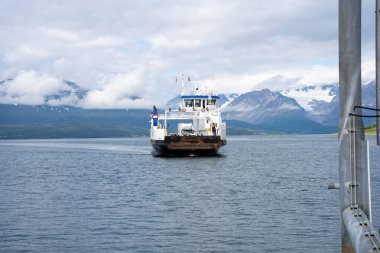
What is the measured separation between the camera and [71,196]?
193 ft

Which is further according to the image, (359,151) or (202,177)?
(202,177)

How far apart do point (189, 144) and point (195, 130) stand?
1459cm

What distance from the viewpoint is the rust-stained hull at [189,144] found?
353 feet

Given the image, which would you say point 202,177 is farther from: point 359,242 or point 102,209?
point 359,242

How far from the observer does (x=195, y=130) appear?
12212 centimetres

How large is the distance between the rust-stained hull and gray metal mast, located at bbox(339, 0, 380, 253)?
94.6 metres

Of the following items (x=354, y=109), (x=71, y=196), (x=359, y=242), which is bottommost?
(x=71, y=196)

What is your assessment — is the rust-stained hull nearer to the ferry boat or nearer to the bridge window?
the ferry boat

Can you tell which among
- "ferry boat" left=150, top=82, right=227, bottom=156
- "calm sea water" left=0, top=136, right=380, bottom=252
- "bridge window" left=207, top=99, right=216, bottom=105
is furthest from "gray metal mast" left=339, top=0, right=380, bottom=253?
"bridge window" left=207, top=99, right=216, bottom=105

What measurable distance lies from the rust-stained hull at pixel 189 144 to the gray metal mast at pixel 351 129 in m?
94.6

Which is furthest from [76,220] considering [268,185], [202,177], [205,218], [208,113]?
[208,113]

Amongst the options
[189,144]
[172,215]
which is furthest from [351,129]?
[189,144]

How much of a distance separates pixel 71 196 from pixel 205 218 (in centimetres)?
2260

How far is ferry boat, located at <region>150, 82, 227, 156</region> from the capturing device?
108 m
